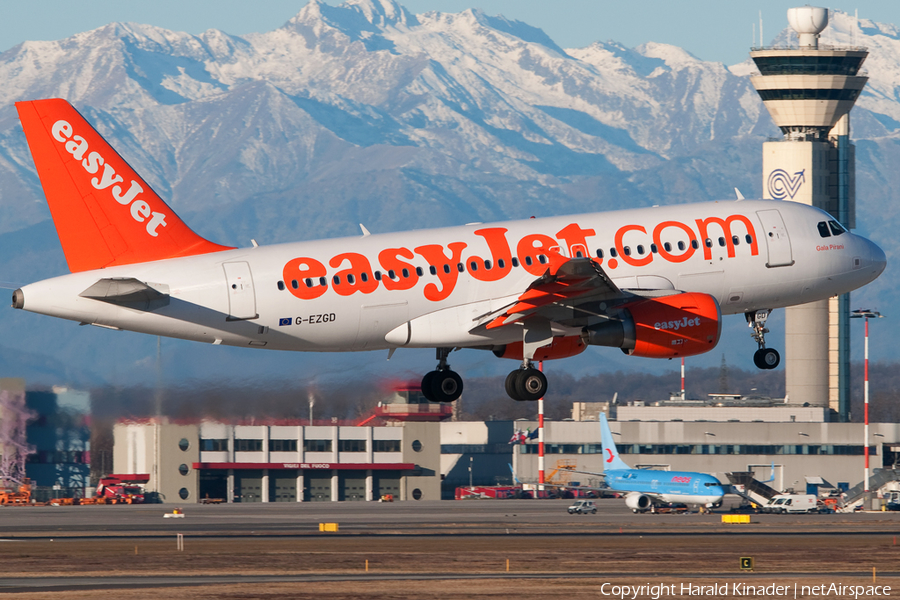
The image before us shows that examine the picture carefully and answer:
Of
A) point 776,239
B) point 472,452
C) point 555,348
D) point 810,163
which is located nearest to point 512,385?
point 555,348

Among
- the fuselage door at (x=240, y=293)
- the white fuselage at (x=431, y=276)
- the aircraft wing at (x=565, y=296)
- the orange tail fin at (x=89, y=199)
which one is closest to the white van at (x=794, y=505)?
the white fuselage at (x=431, y=276)

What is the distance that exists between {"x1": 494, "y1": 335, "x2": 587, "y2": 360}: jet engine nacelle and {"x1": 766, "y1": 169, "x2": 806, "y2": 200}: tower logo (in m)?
148

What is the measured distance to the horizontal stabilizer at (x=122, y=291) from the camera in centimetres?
4759

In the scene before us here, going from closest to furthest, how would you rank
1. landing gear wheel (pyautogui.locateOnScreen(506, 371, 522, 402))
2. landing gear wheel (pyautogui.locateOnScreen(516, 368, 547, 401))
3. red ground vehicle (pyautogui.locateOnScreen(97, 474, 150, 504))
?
1. landing gear wheel (pyautogui.locateOnScreen(516, 368, 547, 401))
2. landing gear wheel (pyautogui.locateOnScreen(506, 371, 522, 402))
3. red ground vehicle (pyautogui.locateOnScreen(97, 474, 150, 504))

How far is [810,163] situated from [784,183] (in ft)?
14.3

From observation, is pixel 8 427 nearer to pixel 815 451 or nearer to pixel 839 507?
pixel 839 507

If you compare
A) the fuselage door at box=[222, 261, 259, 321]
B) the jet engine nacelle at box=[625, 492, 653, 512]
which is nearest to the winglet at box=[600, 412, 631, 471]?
the jet engine nacelle at box=[625, 492, 653, 512]

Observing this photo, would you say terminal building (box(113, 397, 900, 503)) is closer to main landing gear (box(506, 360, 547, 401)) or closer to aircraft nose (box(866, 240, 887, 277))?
main landing gear (box(506, 360, 547, 401))

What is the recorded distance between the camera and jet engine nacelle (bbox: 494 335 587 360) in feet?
174

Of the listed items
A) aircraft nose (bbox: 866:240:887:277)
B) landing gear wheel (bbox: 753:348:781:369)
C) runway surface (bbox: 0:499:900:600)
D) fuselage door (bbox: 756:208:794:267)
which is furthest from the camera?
aircraft nose (bbox: 866:240:887:277)

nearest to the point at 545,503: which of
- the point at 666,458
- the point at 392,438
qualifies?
the point at 392,438

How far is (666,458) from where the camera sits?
162 m

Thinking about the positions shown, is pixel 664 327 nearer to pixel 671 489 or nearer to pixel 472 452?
pixel 671 489

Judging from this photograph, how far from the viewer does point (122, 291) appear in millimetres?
47688
